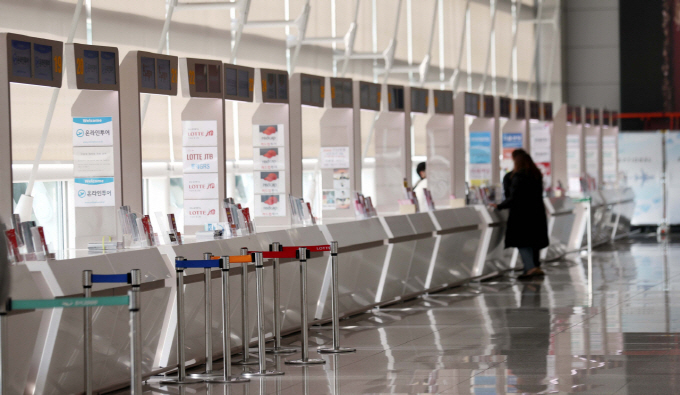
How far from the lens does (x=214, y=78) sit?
6934mm

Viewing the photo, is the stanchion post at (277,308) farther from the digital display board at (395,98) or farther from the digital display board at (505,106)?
the digital display board at (505,106)

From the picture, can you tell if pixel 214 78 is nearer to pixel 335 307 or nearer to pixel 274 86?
pixel 274 86

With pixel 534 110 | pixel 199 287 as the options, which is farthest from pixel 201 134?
pixel 534 110

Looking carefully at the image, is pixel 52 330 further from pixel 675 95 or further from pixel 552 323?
pixel 675 95

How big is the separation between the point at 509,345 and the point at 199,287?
2.13 meters

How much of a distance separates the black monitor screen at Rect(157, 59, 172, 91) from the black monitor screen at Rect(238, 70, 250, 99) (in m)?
0.92

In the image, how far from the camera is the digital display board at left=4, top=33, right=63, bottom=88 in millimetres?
5066

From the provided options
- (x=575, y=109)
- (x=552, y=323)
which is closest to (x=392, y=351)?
(x=552, y=323)

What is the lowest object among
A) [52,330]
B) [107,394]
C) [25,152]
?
[107,394]

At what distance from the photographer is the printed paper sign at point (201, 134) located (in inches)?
274

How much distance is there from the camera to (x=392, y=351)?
6.52 meters

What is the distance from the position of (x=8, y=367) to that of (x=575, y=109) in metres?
12.6

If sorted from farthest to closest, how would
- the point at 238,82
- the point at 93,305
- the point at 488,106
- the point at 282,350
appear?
the point at 488,106 < the point at 238,82 < the point at 282,350 < the point at 93,305

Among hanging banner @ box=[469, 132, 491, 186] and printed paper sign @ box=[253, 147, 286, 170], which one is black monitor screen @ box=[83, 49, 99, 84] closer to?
printed paper sign @ box=[253, 147, 286, 170]
